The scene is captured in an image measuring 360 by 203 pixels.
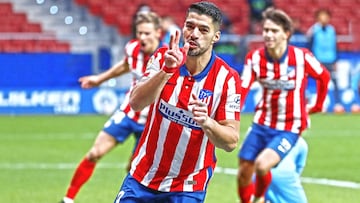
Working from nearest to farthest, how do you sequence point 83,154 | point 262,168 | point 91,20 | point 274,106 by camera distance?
1. point 262,168
2. point 274,106
3. point 83,154
4. point 91,20

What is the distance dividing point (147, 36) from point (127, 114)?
101cm

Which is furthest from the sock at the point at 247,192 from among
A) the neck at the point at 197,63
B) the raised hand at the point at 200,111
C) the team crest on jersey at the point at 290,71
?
the raised hand at the point at 200,111

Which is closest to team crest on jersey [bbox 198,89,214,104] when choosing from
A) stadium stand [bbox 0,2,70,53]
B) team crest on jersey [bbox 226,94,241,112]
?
team crest on jersey [bbox 226,94,241,112]

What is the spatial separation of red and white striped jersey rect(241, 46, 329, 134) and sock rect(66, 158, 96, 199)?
2169mm

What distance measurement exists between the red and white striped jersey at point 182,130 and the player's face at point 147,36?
14.4ft

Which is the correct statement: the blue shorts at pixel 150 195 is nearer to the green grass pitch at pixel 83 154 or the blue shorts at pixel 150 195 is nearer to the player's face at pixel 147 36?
the player's face at pixel 147 36

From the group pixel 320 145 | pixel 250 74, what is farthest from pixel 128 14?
pixel 250 74

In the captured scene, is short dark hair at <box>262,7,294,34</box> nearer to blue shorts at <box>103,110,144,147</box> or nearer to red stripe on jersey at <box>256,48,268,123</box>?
red stripe on jersey at <box>256,48,268,123</box>

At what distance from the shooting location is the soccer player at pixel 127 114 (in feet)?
40.0

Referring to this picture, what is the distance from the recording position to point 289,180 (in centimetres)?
1077

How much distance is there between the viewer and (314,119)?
2466cm

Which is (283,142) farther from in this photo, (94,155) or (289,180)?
(94,155)

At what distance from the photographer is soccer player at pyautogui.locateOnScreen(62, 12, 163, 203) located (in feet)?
40.0

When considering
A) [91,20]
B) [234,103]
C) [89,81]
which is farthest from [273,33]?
[91,20]
